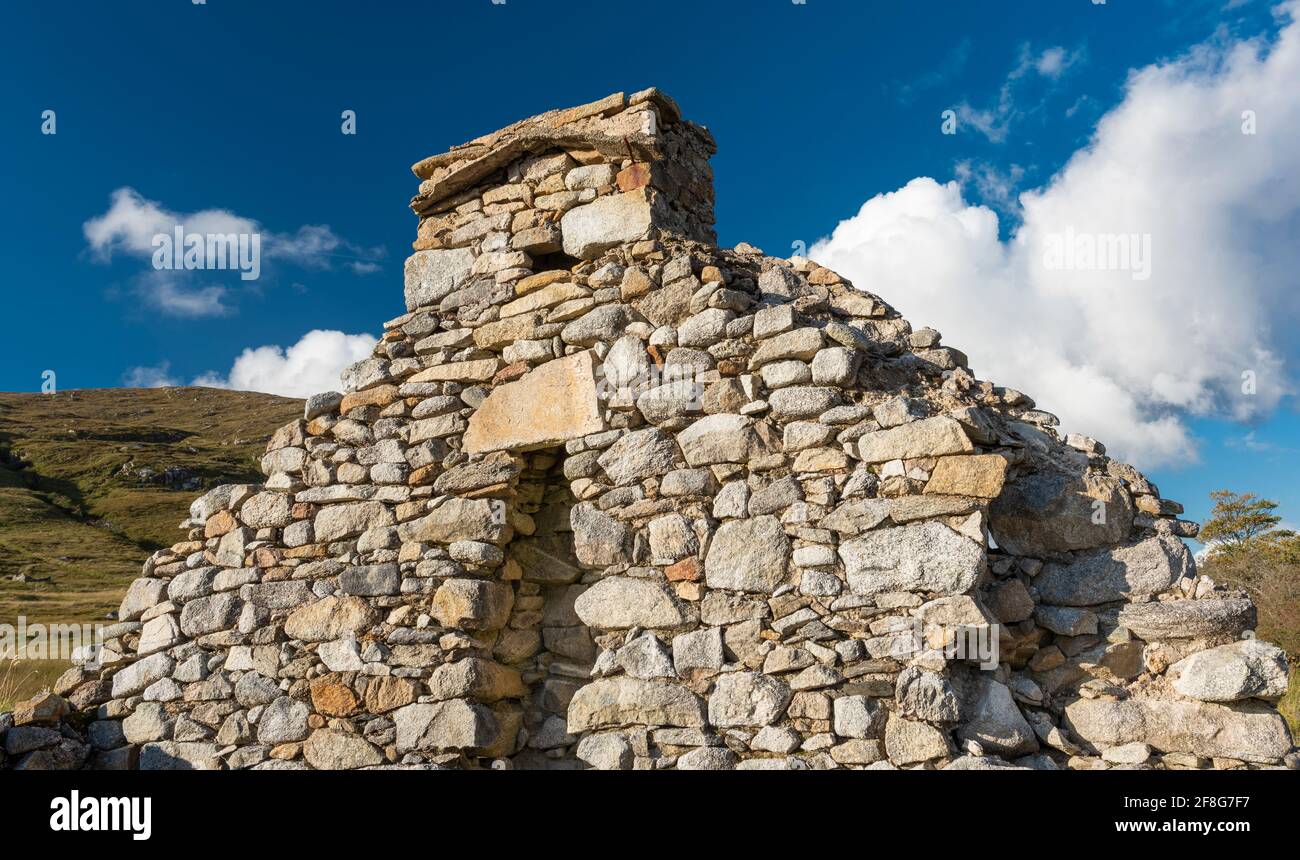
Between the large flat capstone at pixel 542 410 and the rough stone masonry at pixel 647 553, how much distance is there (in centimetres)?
2

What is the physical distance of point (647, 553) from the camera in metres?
4.39

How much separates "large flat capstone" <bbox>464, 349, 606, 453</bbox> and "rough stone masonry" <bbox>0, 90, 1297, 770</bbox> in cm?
2

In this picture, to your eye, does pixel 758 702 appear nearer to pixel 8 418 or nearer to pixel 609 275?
pixel 609 275

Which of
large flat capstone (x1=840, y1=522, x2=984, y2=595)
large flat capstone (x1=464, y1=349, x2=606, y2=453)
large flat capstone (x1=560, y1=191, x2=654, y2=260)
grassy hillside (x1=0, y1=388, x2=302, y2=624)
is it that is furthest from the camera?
grassy hillside (x1=0, y1=388, x2=302, y2=624)

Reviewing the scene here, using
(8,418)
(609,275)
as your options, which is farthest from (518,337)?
(8,418)

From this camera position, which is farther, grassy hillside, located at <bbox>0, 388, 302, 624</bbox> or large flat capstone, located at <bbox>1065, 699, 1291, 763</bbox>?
grassy hillside, located at <bbox>0, 388, 302, 624</bbox>

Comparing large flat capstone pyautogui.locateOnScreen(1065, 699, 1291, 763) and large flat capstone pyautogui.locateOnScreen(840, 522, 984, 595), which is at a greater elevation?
large flat capstone pyautogui.locateOnScreen(840, 522, 984, 595)

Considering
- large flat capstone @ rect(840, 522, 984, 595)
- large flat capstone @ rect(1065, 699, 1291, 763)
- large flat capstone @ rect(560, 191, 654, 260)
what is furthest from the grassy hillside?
large flat capstone @ rect(1065, 699, 1291, 763)

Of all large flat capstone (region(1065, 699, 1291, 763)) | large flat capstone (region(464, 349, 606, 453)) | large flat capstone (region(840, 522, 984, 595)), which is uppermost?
large flat capstone (region(464, 349, 606, 453))

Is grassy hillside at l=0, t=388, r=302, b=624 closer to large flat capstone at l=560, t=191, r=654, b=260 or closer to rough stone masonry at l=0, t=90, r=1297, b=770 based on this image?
rough stone masonry at l=0, t=90, r=1297, b=770

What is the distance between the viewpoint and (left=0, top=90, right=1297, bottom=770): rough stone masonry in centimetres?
370

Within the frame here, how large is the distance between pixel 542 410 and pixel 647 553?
1.09 m

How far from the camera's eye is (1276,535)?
68.6 ft
